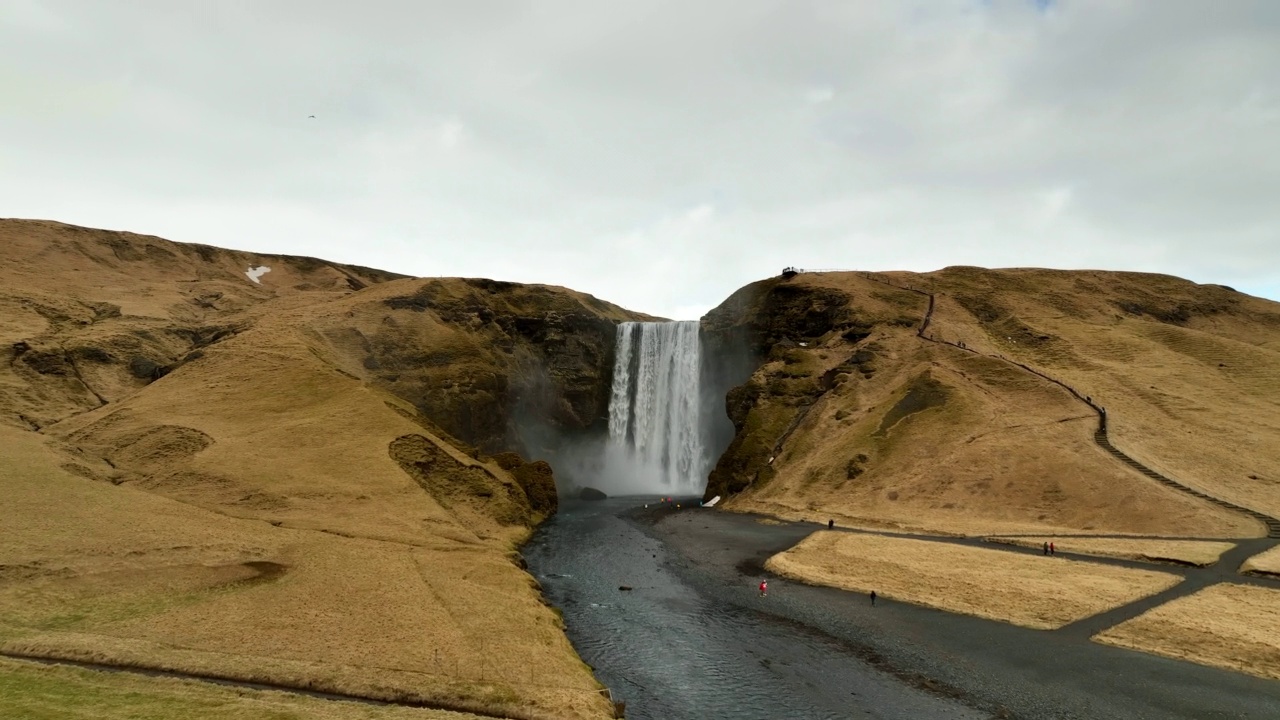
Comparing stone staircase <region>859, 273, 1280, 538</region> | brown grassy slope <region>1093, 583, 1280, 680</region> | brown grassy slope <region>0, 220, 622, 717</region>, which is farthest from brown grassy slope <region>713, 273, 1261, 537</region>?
brown grassy slope <region>0, 220, 622, 717</region>

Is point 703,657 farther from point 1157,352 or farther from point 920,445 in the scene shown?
point 1157,352

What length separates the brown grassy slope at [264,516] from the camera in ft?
67.2

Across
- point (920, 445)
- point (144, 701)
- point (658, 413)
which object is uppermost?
point (658, 413)

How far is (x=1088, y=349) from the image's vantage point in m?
73.1

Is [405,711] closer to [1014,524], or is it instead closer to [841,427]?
[1014,524]

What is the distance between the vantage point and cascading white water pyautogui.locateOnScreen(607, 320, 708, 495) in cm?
9206

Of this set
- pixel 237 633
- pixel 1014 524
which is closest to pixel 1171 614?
pixel 1014 524

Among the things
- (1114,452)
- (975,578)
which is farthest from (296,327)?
(1114,452)

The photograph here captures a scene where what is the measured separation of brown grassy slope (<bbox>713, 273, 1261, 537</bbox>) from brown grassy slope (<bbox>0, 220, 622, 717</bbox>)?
1069 inches

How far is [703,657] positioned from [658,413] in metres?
67.9

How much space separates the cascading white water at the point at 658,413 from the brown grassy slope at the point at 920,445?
1505cm

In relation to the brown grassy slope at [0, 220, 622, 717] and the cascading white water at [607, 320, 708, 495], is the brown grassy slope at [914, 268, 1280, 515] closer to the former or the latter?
the cascading white water at [607, 320, 708, 495]

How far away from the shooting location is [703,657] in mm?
27328

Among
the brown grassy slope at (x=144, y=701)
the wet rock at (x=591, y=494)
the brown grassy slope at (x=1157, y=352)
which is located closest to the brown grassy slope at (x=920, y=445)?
the brown grassy slope at (x=1157, y=352)
